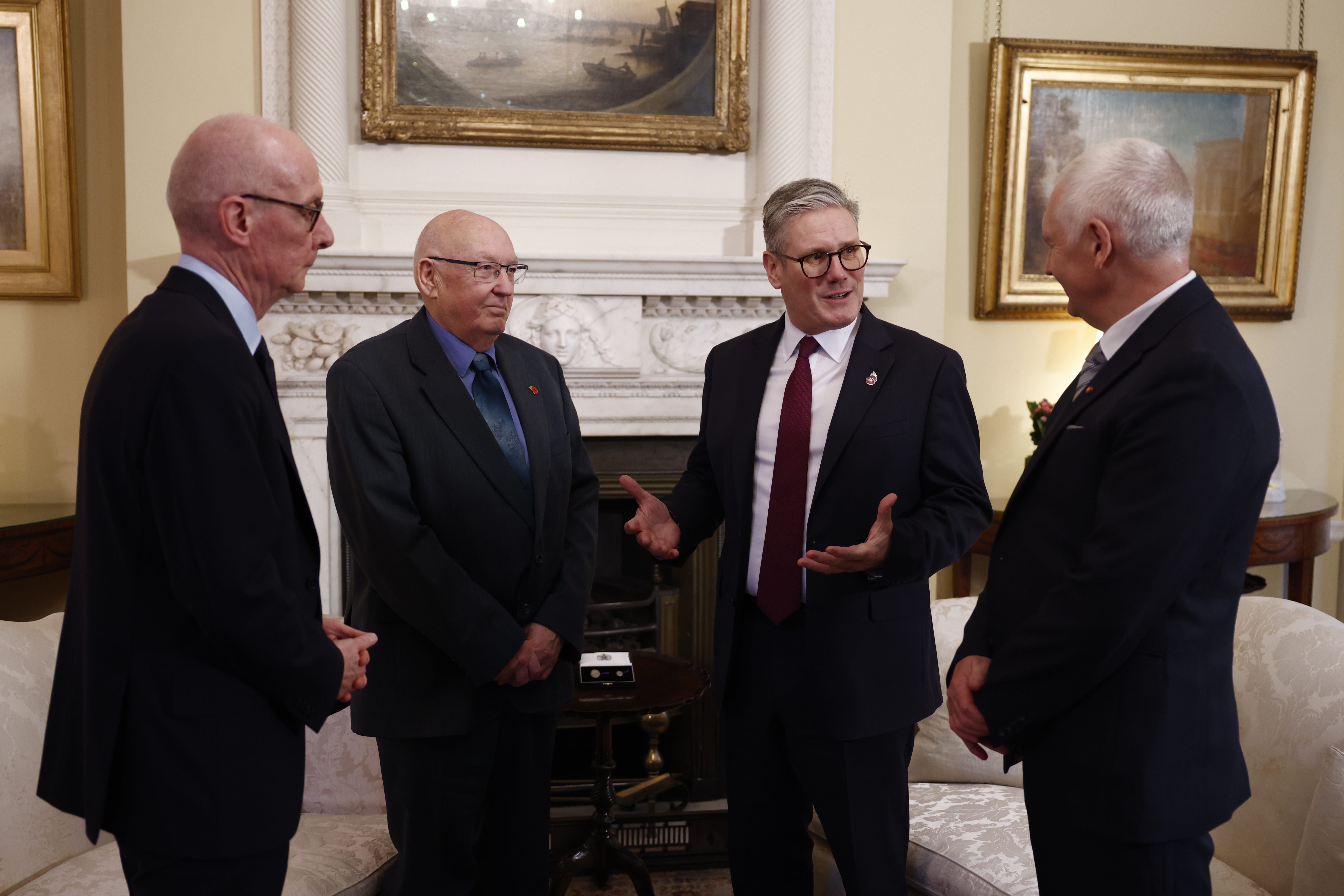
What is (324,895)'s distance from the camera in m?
2.27

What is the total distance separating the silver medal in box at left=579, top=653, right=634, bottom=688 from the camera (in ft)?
9.51

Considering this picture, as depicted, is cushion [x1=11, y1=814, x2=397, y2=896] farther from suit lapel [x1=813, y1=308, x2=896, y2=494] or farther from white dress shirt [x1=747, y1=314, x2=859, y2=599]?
suit lapel [x1=813, y1=308, x2=896, y2=494]

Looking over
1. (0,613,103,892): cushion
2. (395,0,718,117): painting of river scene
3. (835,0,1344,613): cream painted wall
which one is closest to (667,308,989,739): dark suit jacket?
(0,613,103,892): cushion

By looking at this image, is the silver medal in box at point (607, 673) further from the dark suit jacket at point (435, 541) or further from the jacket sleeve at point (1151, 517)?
the jacket sleeve at point (1151, 517)

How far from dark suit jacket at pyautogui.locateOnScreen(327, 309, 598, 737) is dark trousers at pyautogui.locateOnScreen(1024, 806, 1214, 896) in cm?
107

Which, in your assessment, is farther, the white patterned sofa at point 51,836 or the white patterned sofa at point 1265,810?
the white patterned sofa at point 51,836

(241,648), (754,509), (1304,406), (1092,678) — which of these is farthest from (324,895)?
Answer: (1304,406)

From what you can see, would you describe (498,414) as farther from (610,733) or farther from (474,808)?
(610,733)

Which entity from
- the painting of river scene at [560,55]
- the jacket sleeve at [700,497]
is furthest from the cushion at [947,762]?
the painting of river scene at [560,55]

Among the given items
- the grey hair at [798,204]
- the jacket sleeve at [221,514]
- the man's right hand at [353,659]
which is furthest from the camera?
the grey hair at [798,204]

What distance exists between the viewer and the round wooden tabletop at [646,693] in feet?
9.09

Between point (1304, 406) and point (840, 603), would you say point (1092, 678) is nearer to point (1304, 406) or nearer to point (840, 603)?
point (840, 603)

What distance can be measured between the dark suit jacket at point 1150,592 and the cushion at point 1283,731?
0.74 m

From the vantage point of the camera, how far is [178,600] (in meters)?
1.40
